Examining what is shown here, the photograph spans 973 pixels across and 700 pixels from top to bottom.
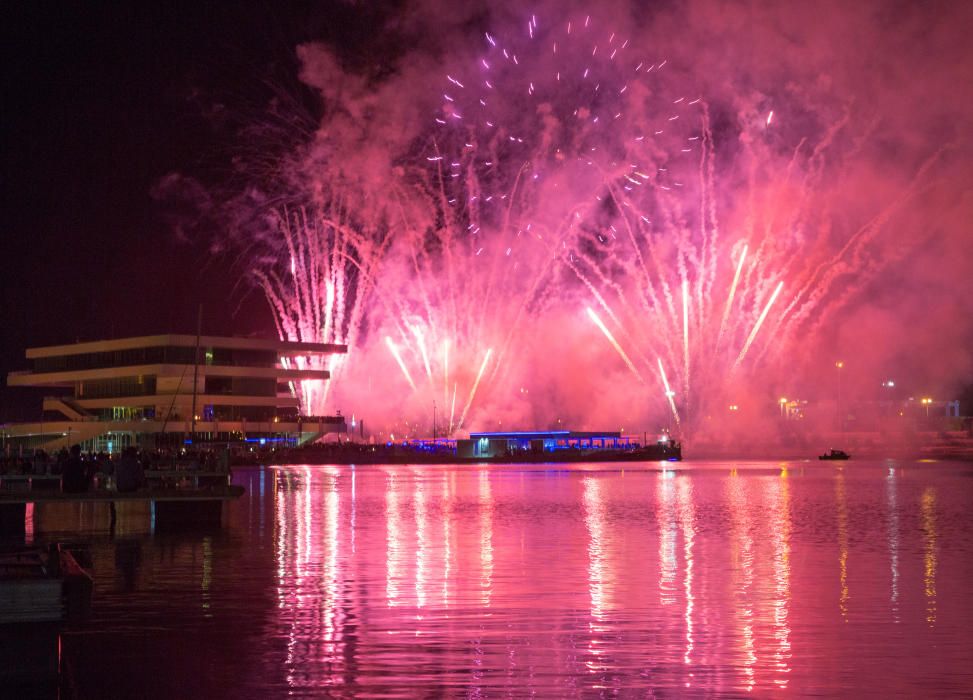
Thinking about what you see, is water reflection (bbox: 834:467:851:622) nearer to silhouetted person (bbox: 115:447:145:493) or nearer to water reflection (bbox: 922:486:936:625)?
water reflection (bbox: 922:486:936:625)

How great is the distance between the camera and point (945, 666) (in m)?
13.4

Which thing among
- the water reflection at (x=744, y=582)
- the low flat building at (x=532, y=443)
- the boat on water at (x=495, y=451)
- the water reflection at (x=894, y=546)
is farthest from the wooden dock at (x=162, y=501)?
the low flat building at (x=532, y=443)

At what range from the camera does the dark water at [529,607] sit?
41.8 feet

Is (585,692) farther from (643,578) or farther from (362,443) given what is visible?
(362,443)

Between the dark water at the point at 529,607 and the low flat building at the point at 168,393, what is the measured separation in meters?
74.6

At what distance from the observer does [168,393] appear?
109250 mm

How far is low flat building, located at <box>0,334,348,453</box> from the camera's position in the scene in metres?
108

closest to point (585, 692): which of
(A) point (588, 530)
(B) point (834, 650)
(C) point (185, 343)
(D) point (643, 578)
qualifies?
(B) point (834, 650)

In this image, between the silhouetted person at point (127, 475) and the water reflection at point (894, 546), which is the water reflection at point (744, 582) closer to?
the water reflection at point (894, 546)

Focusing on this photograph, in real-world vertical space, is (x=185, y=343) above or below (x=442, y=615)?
above

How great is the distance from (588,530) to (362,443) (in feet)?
317

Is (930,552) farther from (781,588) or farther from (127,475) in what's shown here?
(127,475)

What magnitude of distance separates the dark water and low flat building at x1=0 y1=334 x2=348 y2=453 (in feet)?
245

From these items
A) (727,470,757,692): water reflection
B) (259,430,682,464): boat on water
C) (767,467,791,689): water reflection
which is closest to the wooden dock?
(727,470,757,692): water reflection
